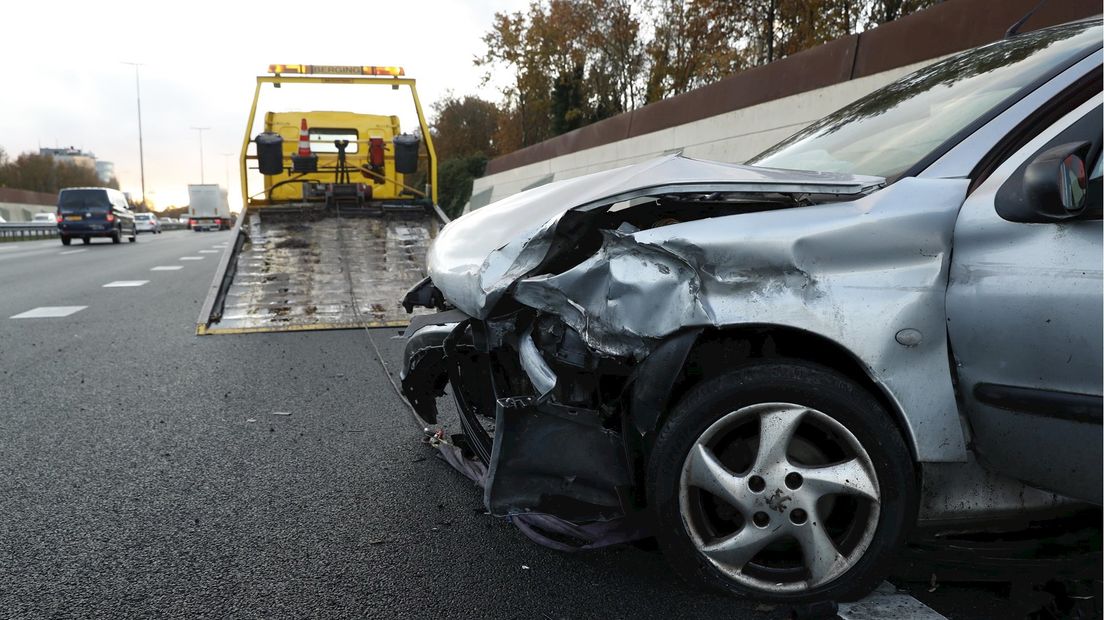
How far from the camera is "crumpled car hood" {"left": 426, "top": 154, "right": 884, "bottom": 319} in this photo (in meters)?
2.19

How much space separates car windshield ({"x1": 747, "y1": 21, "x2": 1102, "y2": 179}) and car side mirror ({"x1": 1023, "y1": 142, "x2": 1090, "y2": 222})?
1.31 ft

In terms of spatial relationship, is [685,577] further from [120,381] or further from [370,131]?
[370,131]

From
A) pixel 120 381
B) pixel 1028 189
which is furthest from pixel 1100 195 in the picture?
pixel 120 381

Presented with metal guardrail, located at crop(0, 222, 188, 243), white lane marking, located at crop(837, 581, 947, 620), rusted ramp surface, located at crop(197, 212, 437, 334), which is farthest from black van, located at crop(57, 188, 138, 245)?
white lane marking, located at crop(837, 581, 947, 620)

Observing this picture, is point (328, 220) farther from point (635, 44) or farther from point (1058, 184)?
point (635, 44)

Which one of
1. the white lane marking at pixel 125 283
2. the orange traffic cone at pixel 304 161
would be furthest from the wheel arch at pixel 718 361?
the white lane marking at pixel 125 283

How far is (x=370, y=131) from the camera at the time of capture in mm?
10961

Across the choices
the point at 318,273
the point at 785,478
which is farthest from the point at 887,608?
the point at 318,273

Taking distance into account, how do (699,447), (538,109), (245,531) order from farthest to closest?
(538,109) → (245,531) → (699,447)

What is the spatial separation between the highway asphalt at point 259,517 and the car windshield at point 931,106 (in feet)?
4.47

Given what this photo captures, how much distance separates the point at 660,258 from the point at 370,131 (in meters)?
9.63

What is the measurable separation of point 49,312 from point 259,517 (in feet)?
23.1

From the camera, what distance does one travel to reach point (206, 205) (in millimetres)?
60188

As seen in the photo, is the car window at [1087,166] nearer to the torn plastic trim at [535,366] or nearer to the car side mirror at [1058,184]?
the car side mirror at [1058,184]
